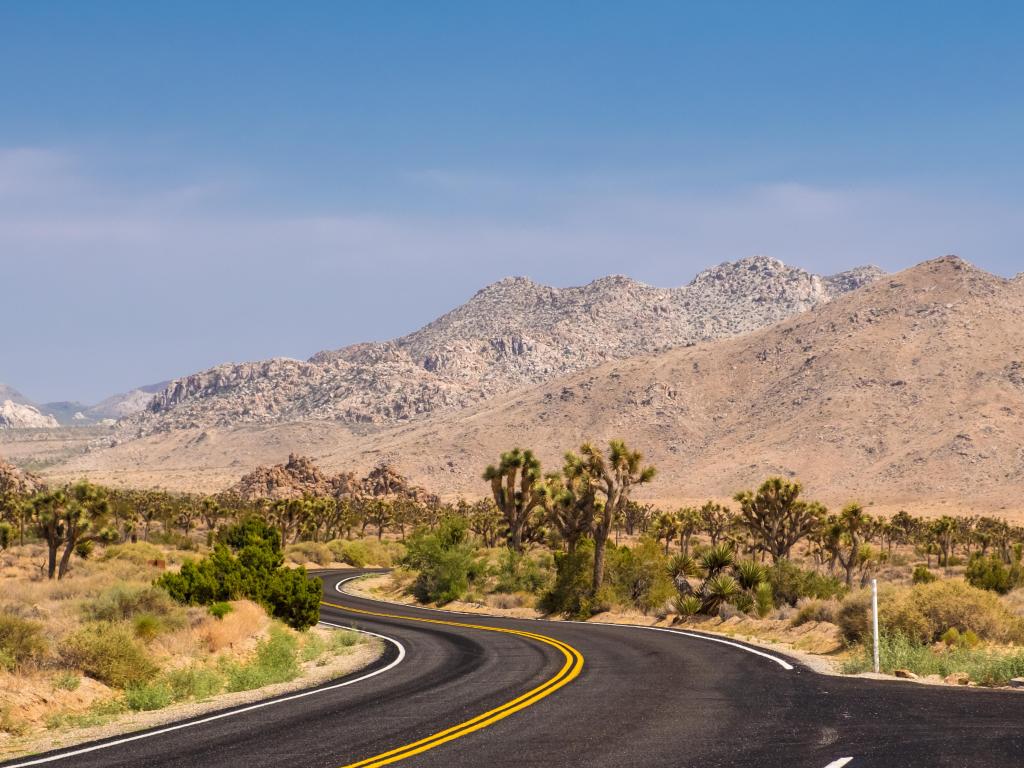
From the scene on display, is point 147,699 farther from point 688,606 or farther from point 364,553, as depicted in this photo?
point 364,553

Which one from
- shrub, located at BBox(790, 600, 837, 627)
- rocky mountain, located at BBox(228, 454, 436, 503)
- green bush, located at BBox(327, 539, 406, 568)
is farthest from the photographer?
rocky mountain, located at BBox(228, 454, 436, 503)

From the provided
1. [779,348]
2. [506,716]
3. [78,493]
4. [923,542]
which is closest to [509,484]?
[78,493]

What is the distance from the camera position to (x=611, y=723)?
1170 centimetres

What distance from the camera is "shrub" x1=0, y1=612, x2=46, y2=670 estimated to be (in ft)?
51.4

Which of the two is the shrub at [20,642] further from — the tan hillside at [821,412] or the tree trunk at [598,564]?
the tan hillside at [821,412]

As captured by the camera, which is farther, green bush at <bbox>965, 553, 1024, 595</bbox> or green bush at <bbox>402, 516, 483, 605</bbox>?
green bush at <bbox>402, 516, 483, 605</bbox>

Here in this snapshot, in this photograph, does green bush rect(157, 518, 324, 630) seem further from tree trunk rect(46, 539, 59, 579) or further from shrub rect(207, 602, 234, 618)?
tree trunk rect(46, 539, 59, 579)

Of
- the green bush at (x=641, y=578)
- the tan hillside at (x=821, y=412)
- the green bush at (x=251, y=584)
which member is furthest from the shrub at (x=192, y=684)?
the tan hillside at (x=821, y=412)

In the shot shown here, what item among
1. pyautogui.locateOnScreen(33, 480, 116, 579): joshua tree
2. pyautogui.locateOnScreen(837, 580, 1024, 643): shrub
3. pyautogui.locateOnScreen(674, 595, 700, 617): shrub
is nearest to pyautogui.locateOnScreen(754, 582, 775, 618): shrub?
pyautogui.locateOnScreen(674, 595, 700, 617): shrub

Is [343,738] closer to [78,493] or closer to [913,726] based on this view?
[913,726]

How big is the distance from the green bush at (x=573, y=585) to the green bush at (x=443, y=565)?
29.9 ft

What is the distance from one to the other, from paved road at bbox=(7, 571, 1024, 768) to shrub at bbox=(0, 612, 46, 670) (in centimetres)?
471

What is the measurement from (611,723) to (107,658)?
31.1 feet

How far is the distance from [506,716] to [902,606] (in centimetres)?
1104
